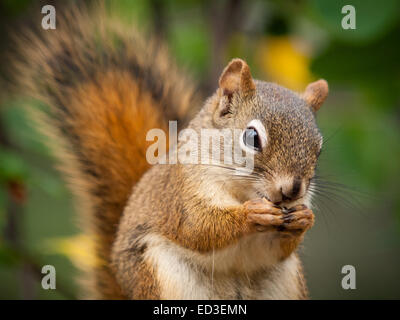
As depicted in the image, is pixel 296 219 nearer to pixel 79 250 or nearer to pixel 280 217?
pixel 280 217

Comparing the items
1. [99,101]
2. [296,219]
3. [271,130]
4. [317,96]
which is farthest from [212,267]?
[99,101]

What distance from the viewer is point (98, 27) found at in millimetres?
2295

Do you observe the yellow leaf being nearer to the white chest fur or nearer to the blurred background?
the blurred background

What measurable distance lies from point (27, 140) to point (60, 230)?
1.92m

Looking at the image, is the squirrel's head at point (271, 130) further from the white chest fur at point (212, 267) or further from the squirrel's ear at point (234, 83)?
the white chest fur at point (212, 267)

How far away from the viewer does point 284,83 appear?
2.77 m

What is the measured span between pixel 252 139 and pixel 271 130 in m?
0.05

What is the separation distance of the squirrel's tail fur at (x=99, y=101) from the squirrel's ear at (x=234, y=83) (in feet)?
1.59

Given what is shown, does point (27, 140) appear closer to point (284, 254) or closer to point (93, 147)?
point (93, 147)

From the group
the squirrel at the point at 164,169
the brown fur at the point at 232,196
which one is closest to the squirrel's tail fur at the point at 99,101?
the squirrel at the point at 164,169

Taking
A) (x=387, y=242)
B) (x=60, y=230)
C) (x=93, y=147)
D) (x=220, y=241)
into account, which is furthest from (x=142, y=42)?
(x=60, y=230)

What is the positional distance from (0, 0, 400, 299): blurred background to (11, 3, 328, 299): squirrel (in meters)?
0.12

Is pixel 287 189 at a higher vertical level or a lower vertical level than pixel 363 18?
lower

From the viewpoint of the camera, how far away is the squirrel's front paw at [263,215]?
1.54 metres
